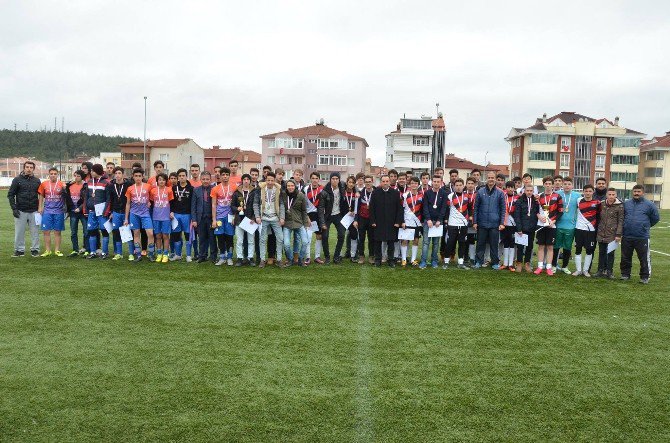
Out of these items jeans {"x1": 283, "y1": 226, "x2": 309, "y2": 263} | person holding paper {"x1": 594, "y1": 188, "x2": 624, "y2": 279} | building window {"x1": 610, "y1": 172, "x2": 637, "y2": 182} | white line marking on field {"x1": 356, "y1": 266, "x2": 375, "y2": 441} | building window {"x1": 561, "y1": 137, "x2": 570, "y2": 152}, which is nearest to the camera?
white line marking on field {"x1": 356, "y1": 266, "x2": 375, "y2": 441}

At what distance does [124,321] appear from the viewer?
19.6ft

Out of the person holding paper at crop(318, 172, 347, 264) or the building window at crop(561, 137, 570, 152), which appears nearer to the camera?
the person holding paper at crop(318, 172, 347, 264)

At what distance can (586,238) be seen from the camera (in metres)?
9.71

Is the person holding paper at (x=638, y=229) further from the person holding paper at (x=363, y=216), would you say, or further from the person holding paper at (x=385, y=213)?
the person holding paper at (x=363, y=216)

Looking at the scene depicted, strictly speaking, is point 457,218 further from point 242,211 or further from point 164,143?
point 164,143

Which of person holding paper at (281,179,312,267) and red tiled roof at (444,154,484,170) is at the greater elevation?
red tiled roof at (444,154,484,170)

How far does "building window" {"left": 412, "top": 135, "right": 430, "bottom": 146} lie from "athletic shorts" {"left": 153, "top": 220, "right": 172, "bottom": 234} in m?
65.7

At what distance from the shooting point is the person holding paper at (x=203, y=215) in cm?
989

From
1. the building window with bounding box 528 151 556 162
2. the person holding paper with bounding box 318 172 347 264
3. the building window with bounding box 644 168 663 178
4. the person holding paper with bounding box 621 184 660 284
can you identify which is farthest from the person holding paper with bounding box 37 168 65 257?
the building window with bounding box 644 168 663 178

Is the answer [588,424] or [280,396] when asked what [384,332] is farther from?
[588,424]

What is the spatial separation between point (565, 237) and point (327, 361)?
22.8 ft

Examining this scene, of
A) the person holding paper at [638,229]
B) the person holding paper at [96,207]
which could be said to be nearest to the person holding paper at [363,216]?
the person holding paper at [638,229]

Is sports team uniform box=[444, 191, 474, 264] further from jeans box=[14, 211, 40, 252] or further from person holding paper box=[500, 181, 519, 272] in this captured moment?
jeans box=[14, 211, 40, 252]

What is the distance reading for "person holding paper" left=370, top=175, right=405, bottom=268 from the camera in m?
10.0
